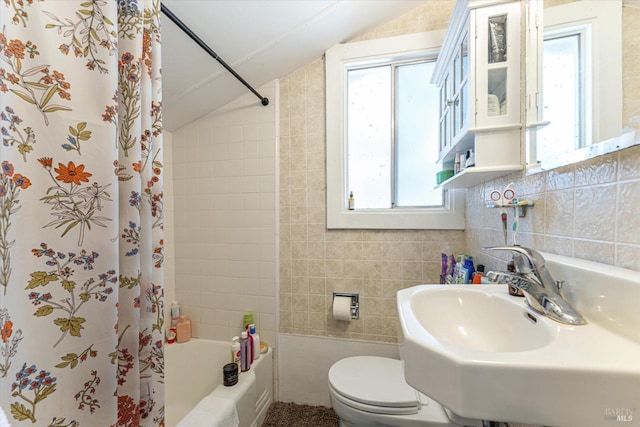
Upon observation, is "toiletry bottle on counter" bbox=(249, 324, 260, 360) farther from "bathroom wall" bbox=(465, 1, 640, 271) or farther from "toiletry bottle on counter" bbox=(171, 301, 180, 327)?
"bathroom wall" bbox=(465, 1, 640, 271)

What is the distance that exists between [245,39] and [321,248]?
1.25m

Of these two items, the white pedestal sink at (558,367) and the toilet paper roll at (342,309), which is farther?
the toilet paper roll at (342,309)

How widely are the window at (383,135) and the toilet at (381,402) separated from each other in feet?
2.65

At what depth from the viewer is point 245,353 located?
140 centimetres

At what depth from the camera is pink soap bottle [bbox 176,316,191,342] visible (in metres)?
1.70

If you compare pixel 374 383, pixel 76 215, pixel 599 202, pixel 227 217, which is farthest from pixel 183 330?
pixel 599 202

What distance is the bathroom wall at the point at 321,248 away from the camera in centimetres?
150

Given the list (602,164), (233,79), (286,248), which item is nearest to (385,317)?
(286,248)

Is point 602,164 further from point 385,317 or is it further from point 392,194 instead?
point 385,317

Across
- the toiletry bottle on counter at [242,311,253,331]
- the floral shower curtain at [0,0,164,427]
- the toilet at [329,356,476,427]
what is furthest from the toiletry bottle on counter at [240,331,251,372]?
the floral shower curtain at [0,0,164,427]

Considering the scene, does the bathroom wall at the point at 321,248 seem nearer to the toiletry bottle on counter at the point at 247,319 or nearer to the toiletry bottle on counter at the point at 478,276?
the toiletry bottle on counter at the point at 247,319

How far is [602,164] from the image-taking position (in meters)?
0.56

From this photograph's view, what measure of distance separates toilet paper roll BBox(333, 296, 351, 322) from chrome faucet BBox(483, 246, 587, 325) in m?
1.00

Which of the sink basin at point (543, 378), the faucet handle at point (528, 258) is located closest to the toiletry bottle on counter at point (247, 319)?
the sink basin at point (543, 378)
